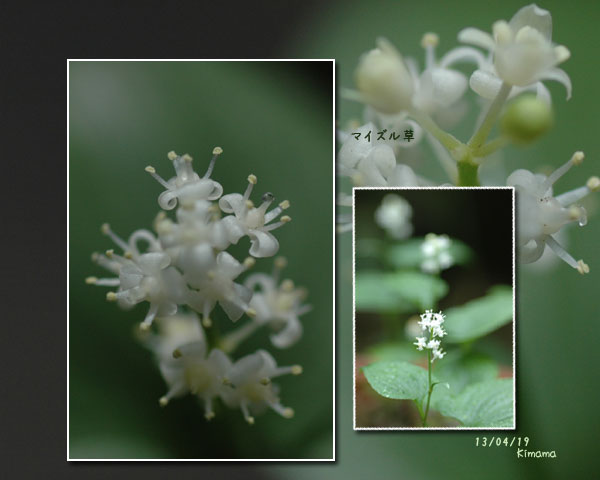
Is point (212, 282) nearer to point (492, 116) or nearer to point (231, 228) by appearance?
point (231, 228)

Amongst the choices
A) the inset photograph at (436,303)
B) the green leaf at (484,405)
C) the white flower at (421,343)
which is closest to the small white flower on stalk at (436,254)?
the inset photograph at (436,303)

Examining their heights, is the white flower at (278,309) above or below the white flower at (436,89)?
below

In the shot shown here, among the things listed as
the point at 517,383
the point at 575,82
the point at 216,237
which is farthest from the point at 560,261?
the point at 216,237

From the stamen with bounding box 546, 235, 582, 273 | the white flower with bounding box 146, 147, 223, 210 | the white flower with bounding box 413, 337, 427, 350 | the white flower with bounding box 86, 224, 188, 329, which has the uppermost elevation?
the white flower with bounding box 146, 147, 223, 210

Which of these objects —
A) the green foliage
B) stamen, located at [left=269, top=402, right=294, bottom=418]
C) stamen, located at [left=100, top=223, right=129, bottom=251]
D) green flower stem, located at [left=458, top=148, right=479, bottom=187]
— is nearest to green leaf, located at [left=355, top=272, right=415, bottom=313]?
the green foliage

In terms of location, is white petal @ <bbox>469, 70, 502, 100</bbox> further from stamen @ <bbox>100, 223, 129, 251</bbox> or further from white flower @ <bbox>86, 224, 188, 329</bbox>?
stamen @ <bbox>100, 223, 129, 251</bbox>

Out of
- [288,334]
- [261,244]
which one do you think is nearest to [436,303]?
[288,334]

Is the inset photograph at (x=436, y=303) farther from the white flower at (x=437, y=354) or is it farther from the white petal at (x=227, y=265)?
the white petal at (x=227, y=265)
